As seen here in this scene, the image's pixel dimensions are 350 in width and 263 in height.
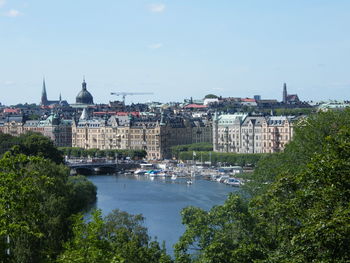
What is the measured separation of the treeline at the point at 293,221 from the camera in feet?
37.9

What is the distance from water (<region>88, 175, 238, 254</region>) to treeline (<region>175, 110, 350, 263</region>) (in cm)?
1151

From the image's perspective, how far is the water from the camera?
38406mm

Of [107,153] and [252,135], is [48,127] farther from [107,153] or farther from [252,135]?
[252,135]

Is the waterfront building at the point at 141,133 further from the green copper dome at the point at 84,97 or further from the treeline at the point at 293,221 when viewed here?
the treeline at the point at 293,221

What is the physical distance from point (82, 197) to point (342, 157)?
29318 mm

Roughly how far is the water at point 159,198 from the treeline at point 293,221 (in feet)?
37.8

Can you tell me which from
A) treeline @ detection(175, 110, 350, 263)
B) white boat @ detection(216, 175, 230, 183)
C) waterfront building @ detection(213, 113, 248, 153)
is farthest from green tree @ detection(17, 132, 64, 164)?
treeline @ detection(175, 110, 350, 263)

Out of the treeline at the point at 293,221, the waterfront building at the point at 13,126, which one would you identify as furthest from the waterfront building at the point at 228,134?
the treeline at the point at 293,221

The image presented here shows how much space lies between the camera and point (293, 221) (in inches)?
593

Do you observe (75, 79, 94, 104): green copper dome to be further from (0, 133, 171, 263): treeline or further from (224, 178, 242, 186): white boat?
(0, 133, 171, 263): treeline

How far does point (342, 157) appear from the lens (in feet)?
42.3

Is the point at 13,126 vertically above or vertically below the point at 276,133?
above

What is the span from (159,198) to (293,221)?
3841 centimetres

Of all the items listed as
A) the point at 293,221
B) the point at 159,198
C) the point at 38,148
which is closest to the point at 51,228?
the point at 293,221
